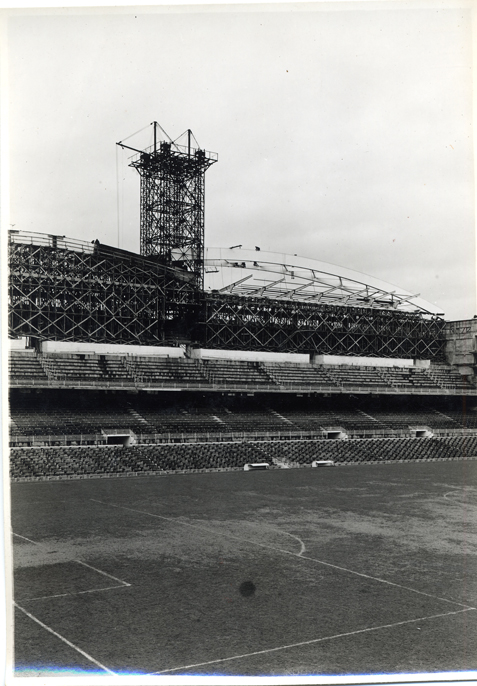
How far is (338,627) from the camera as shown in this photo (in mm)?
11867

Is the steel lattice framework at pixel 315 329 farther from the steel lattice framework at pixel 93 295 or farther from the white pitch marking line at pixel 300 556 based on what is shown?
the white pitch marking line at pixel 300 556

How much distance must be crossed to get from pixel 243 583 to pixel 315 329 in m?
42.2

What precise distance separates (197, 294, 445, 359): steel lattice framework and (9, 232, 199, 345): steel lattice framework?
3.66 meters

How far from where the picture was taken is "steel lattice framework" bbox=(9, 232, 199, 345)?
4012 centimetres

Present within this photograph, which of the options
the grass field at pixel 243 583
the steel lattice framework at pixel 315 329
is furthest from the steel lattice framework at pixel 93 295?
the grass field at pixel 243 583

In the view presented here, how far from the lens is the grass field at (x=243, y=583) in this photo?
10.5 meters

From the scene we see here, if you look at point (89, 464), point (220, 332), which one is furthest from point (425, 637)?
point (220, 332)

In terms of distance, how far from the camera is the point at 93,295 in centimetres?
4306

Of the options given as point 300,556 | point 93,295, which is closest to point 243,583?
point 300,556

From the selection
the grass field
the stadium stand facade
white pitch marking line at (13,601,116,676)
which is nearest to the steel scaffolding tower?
the stadium stand facade

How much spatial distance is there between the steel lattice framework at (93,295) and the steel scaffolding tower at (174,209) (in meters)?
2.08

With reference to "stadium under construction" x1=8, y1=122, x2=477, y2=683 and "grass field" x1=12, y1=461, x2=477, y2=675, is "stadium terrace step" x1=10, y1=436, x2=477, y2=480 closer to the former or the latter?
"stadium under construction" x1=8, y1=122, x2=477, y2=683

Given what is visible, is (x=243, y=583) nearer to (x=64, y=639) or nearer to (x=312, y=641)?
(x=312, y=641)

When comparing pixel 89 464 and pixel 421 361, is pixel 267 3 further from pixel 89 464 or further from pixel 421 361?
pixel 421 361
